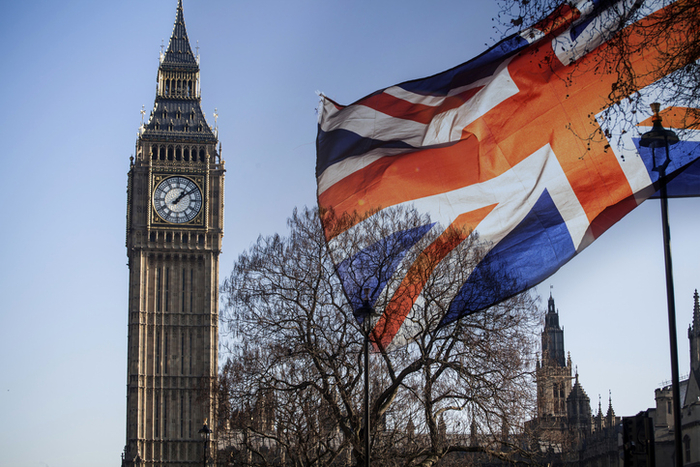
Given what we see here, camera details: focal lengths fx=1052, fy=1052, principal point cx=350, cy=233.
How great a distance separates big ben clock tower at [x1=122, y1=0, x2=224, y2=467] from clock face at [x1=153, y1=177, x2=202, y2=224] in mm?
83

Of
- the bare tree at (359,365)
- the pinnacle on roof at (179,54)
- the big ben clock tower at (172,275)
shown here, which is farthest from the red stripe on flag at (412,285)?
the pinnacle on roof at (179,54)

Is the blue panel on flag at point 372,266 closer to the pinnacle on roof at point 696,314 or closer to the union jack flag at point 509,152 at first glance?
the union jack flag at point 509,152

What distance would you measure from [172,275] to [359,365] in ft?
212

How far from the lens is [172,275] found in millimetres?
87750

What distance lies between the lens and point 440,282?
76.8ft

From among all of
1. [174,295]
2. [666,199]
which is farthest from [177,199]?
[666,199]

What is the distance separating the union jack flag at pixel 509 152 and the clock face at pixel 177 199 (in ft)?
225

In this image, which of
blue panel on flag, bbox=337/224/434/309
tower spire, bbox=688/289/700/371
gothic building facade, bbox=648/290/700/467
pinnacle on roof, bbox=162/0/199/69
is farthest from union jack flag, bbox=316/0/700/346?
pinnacle on roof, bbox=162/0/199/69

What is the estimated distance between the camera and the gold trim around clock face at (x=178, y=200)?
87.4m

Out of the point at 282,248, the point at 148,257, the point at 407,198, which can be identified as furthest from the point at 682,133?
the point at 148,257

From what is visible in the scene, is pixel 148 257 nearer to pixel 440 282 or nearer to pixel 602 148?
pixel 440 282

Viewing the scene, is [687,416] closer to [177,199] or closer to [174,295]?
[174,295]

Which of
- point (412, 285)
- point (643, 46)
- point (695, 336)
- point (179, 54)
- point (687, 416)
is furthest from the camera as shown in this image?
point (179, 54)

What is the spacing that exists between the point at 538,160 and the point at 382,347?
282 inches
